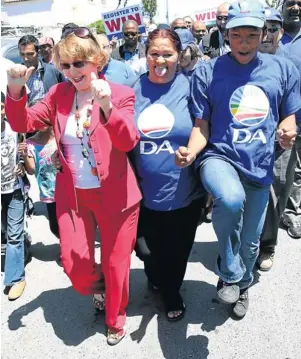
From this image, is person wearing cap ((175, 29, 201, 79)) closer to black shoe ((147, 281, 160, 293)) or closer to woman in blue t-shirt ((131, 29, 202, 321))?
woman in blue t-shirt ((131, 29, 202, 321))

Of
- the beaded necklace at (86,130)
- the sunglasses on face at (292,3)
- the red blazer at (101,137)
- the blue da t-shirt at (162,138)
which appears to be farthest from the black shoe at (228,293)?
the sunglasses on face at (292,3)

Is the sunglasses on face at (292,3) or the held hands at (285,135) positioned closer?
the held hands at (285,135)

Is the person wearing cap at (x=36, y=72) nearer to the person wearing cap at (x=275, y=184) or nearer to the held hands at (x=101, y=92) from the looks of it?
the person wearing cap at (x=275, y=184)

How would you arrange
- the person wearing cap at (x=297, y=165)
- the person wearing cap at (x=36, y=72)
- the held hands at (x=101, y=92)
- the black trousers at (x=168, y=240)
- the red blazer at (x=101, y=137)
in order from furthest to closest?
the person wearing cap at (x=36, y=72) → the person wearing cap at (x=297, y=165) → the black trousers at (x=168, y=240) → the red blazer at (x=101, y=137) → the held hands at (x=101, y=92)

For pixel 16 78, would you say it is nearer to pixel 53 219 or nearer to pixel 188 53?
pixel 188 53

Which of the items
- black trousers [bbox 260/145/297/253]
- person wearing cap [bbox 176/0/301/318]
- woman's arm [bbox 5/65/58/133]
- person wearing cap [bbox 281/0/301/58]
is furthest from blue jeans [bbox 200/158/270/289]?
person wearing cap [bbox 281/0/301/58]

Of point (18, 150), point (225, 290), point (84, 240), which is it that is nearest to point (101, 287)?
point (84, 240)

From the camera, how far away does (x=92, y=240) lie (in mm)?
2754

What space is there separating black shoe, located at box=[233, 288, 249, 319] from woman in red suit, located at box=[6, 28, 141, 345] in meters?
0.77

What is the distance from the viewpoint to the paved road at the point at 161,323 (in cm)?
272

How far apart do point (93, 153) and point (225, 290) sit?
109 centimetres

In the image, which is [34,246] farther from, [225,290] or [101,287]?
[225,290]

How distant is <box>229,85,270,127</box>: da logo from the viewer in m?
2.38

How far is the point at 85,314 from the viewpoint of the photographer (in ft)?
10.3
